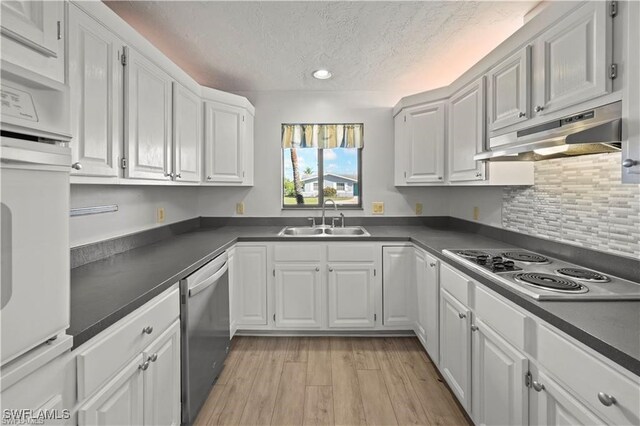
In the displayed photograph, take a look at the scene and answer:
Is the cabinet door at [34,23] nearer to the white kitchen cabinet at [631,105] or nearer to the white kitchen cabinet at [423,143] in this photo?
the white kitchen cabinet at [631,105]

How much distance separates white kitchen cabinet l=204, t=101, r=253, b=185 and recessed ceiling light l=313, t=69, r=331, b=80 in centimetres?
76

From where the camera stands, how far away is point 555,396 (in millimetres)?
1028

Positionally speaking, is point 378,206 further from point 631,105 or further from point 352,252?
point 631,105

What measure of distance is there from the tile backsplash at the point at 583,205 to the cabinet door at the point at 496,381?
28.3 inches

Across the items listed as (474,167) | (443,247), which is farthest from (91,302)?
(474,167)

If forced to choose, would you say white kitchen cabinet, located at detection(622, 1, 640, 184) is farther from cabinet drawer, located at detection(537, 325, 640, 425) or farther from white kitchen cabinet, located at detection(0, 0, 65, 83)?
white kitchen cabinet, located at detection(0, 0, 65, 83)

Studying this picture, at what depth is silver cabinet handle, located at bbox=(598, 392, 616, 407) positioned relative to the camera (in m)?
0.82

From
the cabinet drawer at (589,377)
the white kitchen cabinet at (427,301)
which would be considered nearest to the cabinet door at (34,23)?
the cabinet drawer at (589,377)

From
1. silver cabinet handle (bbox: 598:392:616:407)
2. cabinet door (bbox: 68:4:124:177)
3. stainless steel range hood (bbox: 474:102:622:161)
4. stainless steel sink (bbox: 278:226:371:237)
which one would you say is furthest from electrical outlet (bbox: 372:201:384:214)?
silver cabinet handle (bbox: 598:392:616:407)

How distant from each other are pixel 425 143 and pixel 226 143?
1.82 m

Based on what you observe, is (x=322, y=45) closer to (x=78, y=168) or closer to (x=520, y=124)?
(x=520, y=124)

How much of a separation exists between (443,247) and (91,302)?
6.48 ft

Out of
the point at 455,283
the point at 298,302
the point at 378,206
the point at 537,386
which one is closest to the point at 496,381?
the point at 537,386

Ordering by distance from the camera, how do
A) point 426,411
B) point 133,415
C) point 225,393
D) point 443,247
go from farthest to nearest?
1. point 443,247
2. point 225,393
3. point 426,411
4. point 133,415
